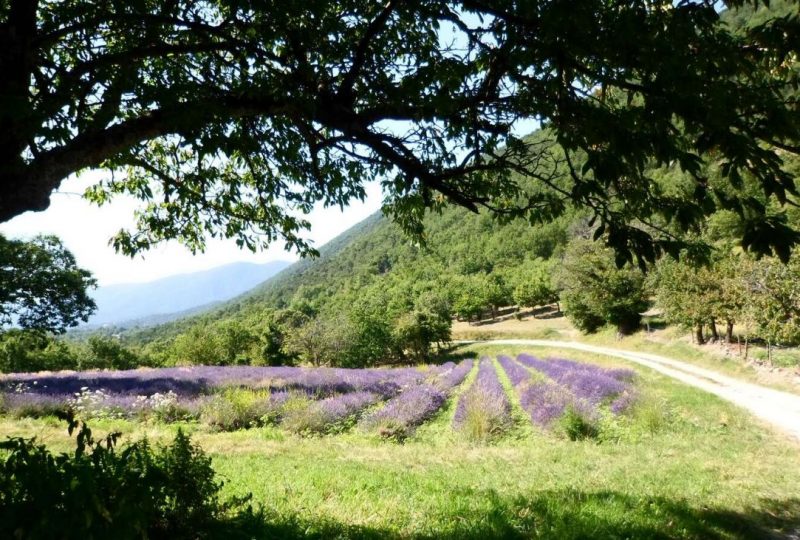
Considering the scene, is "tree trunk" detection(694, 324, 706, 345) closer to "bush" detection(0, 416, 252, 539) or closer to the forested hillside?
the forested hillside

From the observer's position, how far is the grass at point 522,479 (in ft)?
14.6

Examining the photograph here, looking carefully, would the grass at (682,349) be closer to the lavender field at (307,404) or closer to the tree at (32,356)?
the lavender field at (307,404)

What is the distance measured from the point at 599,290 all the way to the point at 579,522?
131ft

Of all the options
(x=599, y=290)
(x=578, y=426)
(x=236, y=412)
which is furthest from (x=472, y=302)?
(x=236, y=412)

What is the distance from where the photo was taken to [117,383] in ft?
53.2

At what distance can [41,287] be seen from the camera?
63.2 ft

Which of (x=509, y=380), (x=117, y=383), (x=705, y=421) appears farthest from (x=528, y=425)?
(x=117, y=383)

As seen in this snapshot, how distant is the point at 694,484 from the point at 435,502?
4.23m

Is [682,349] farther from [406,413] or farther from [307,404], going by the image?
[307,404]

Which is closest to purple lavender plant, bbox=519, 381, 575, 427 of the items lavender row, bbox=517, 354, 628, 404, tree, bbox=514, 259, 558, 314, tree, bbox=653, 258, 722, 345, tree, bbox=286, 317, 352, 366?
lavender row, bbox=517, 354, 628, 404

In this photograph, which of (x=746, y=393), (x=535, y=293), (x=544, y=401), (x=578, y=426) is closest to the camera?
(x=578, y=426)

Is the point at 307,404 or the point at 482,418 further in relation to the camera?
the point at 307,404

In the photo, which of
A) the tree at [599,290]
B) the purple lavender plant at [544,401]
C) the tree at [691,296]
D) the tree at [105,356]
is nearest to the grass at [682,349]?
the tree at [691,296]

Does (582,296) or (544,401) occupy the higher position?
(544,401)
